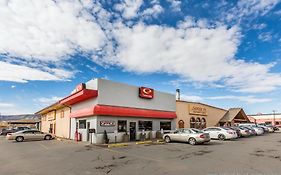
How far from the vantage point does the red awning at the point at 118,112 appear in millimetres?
21625

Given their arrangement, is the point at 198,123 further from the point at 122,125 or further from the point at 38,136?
the point at 38,136

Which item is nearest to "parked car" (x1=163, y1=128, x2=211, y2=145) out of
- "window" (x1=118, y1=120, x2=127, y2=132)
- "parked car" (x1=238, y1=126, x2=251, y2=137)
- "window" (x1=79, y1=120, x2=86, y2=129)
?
"window" (x1=118, y1=120, x2=127, y2=132)

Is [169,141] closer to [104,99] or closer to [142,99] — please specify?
[142,99]

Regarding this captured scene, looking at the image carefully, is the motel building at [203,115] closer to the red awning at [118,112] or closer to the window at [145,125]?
the red awning at [118,112]

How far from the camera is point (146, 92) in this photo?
2703 cm

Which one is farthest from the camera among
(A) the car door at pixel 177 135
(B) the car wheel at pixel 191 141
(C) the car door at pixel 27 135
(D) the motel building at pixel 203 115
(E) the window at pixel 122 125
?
(D) the motel building at pixel 203 115

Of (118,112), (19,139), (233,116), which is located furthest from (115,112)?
(233,116)

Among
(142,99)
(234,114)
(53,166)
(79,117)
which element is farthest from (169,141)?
Answer: (234,114)

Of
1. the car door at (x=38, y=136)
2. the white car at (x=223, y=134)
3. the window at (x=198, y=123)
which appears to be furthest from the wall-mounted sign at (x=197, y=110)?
the car door at (x=38, y=136)

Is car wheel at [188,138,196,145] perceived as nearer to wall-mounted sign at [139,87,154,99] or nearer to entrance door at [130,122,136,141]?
entrance door at [130,122,136,141]

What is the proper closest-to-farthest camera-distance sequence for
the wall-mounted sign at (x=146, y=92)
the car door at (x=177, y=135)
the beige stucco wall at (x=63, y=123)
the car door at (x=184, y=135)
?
the car door at (x=184, y=135)
the car door at (x=177, y=135)
the wall-mounted sign at (x=146, y=92)
the beige stucco wall at (x=63, y=123)

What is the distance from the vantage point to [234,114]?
4359 centimetres

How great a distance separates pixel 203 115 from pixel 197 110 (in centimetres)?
233

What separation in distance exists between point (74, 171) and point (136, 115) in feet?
49.8
